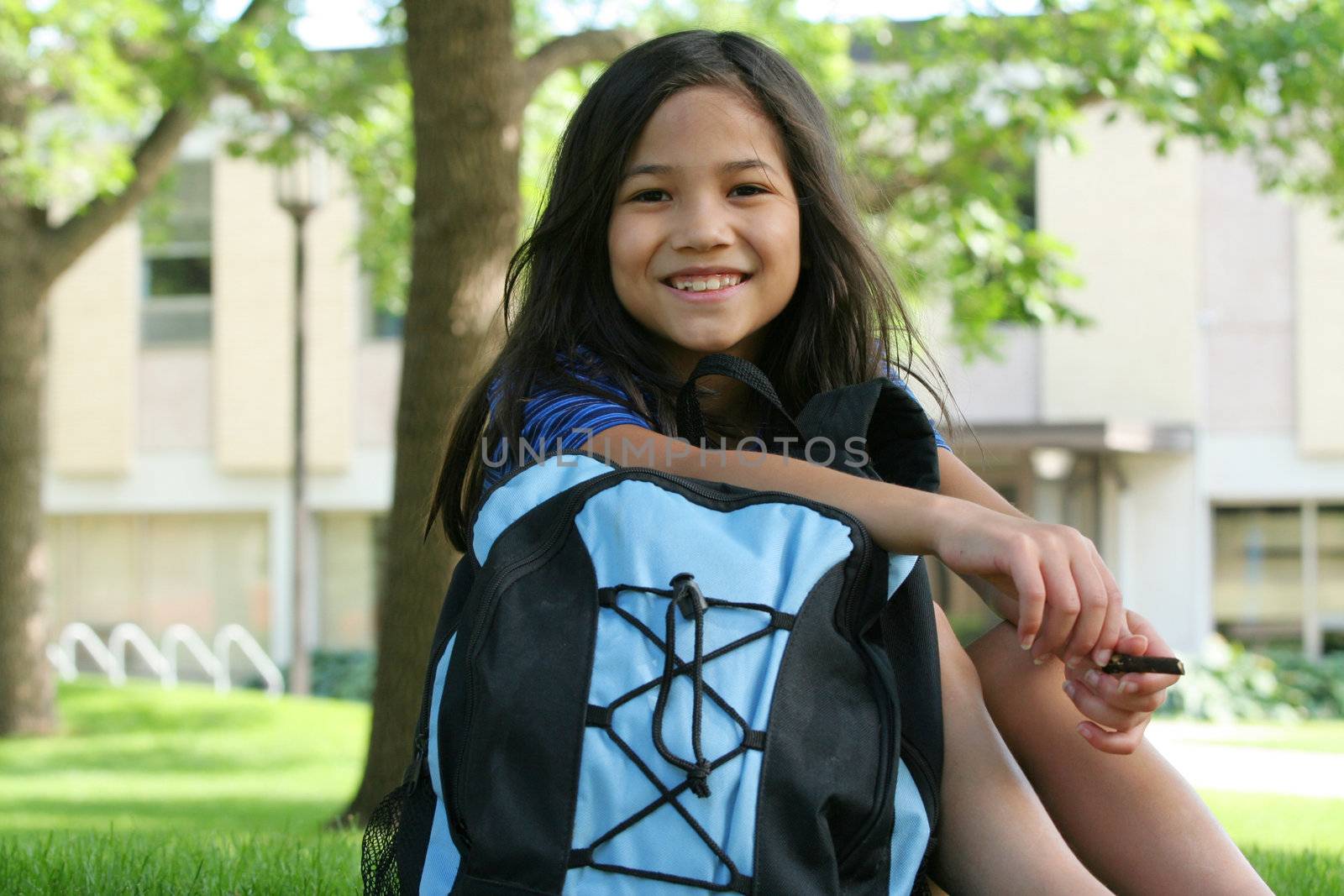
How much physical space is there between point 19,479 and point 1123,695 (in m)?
9.56

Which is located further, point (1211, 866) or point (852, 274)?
point (852, 274)

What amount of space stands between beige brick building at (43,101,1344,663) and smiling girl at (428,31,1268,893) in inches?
387

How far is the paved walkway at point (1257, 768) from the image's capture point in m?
7.60

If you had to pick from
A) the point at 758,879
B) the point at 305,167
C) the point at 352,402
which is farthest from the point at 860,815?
the point at 352,402

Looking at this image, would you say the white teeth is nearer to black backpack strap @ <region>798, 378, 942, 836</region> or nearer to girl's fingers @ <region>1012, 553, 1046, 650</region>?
black backpack strap @ <region>798, 378, 942, 836</region>

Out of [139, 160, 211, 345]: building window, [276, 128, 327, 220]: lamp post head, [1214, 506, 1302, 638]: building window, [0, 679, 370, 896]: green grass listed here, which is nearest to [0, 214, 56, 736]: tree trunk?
[0, 679, 370, 896]: green grass

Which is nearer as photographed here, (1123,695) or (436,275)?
(1123,695)

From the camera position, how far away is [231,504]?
17797 millimetres

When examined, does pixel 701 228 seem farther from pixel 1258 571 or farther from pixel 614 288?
pixel 1258 571

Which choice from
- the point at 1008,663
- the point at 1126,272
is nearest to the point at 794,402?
the point at 1008,663

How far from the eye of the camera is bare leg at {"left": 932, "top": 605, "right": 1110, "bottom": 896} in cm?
176

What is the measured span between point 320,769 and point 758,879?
26.7ft

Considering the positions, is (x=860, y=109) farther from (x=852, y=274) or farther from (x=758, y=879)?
(x=758, y=879)

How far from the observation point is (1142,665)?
5.50 feet
